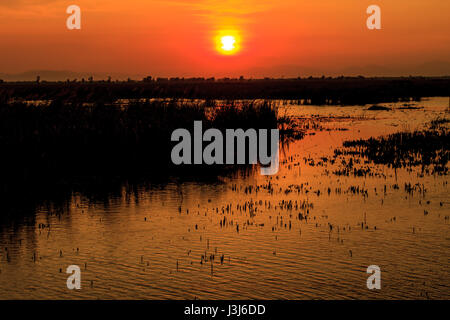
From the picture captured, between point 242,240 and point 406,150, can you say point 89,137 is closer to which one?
point 242,240

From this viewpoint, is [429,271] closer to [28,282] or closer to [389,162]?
[28,282]

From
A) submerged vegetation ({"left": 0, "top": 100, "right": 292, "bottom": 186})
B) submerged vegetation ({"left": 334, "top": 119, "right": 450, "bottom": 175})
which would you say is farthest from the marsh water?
submerged vegetation ({"left": 0, "top": 100, "right": 292, "bottom": 186})

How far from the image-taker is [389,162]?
73.1 feet

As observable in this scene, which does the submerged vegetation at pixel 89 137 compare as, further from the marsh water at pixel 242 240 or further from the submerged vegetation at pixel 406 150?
the submerged vegetation at pixel 406 150

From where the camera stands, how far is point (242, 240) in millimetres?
12633

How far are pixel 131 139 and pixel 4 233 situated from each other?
11.2 metres

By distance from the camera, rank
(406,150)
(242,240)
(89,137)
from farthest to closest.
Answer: (406,150) < (89,137) < (242,240)

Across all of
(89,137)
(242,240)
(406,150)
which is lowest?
(242,240)

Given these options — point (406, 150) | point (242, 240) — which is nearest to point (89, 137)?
point (242, 240)

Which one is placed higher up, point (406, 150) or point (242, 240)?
point (406, 150)

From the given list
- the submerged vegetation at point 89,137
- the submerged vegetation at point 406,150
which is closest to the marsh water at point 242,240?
the submerged vegetation at point 406,150

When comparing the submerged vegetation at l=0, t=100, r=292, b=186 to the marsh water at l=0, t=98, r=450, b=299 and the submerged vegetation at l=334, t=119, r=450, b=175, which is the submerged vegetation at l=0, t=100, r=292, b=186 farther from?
the submerged vegetation at l=334, t=119, r=450, b=175

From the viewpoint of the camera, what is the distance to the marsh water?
32.5ft
